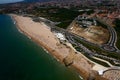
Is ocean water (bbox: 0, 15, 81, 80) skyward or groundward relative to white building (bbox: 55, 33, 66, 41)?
skyward

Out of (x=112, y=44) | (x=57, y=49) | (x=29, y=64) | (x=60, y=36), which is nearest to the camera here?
(x=29, y=64)

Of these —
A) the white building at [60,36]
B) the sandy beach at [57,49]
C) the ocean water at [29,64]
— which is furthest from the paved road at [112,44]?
the ocean water at [29,64]

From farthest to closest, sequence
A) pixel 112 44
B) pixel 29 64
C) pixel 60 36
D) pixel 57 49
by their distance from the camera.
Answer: pixel 60 36 → pixel 112 44 → pixel 57 49 → pixel 29 64

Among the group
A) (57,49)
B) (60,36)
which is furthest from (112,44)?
(60,36)

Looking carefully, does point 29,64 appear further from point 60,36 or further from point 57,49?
point 60,36

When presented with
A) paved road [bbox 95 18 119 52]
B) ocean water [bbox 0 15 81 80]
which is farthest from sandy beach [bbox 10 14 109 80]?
paved road [bbox 95 18 119 52]

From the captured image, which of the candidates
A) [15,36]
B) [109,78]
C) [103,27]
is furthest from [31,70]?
[103,27]

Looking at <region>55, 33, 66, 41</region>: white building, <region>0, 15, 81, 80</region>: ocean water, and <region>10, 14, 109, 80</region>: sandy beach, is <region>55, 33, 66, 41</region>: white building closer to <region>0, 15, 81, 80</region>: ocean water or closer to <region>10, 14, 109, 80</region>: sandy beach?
<region>10, 14, 109, 80</region>: sandy beach

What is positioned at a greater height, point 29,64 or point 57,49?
point 29,64

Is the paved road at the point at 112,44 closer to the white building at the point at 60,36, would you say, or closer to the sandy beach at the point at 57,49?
the sandy beach at the point at 57,49
